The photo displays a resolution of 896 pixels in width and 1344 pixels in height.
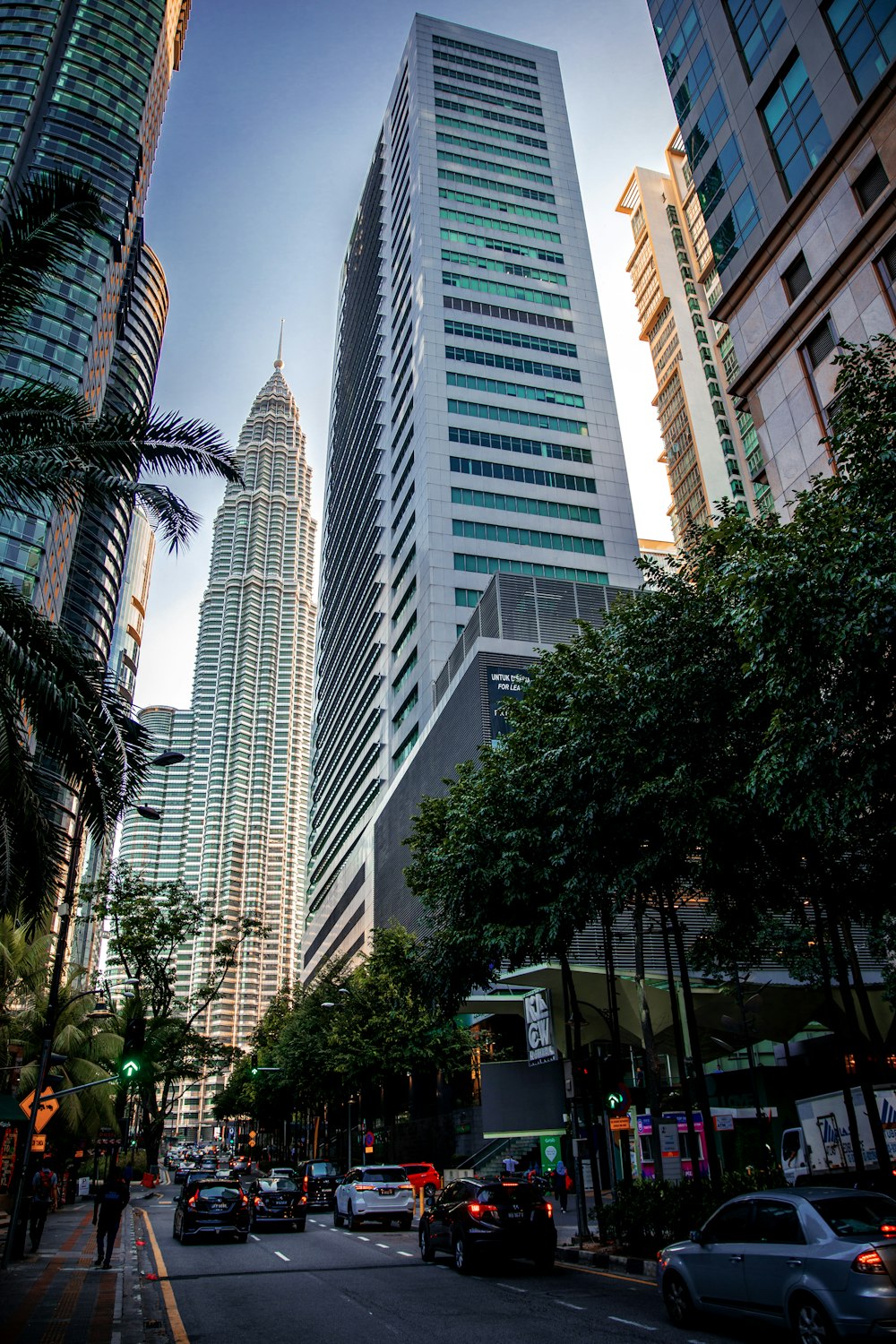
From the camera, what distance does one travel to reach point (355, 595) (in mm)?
98375

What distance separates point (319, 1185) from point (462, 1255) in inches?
878

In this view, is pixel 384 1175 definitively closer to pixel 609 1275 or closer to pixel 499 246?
pixel 609 1275

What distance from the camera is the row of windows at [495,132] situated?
284 feet

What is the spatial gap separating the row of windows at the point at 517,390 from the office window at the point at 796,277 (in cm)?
4529

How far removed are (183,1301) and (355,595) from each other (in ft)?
287

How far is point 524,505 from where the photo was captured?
6731cm

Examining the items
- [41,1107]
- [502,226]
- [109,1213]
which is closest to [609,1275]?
[109,1213]

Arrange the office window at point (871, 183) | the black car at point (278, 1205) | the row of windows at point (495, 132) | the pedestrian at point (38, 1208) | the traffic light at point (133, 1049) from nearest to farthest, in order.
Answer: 1. the traffic light at point (133, 1049)
2. the pedestrian at point (38, 1208)
3. the office window at point (871, 183)
4. the black car at point (278, 1205)
5. the row of windows at point (495, 132)

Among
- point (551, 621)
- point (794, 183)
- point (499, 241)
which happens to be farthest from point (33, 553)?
point (794, 183)

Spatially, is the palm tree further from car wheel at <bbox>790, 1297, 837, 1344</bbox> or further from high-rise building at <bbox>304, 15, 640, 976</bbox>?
high-rise building at <bbox>304, 15, 640, 976</bbox>

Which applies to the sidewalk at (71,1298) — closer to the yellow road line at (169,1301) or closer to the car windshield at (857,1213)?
the yellow road line at (169,1301)

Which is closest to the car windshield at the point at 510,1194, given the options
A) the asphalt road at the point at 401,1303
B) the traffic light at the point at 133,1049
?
the asphalt road at the point at 401,1303

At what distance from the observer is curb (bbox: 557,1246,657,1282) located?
14586 millimetres

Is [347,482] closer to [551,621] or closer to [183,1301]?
[551,621]
